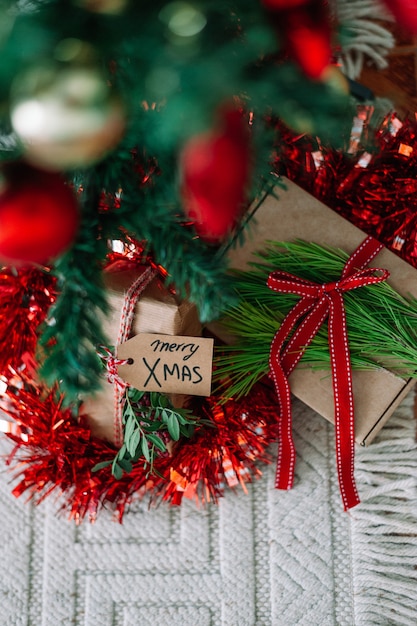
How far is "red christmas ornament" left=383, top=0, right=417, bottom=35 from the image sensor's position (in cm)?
31

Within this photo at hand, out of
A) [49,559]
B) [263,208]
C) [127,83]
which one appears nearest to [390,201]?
[263,208]

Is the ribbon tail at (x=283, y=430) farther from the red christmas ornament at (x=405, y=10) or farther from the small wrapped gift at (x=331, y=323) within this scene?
the red christmas ornament at (x=405, y=10)

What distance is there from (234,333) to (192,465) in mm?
177

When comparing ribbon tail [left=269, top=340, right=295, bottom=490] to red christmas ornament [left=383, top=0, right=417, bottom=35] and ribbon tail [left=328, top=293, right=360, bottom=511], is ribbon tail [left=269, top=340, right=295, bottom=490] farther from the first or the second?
red christmas ornament [left=383, top=0, right=417, bottom=35]

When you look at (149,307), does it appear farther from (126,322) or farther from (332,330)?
(332,330)

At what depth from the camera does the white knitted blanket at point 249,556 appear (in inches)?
32.0

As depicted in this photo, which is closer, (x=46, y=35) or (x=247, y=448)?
(x=46, y=35)

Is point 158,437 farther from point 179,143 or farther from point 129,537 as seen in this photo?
point 179,143

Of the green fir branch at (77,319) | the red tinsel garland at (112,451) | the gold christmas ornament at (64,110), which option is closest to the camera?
the gold christmas ornament at (64,110)

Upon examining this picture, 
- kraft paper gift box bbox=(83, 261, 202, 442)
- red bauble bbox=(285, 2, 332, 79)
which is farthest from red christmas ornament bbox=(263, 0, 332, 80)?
kraft paper gift box bbox=(83, 261, 202, 442)

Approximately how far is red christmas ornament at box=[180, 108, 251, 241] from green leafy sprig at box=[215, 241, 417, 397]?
0.43 metres

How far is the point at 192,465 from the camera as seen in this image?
30.6 inches

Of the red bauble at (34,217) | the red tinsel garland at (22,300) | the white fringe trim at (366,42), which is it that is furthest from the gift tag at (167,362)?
the white fringe trim at (366,42)

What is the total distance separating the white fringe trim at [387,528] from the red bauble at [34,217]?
0.62 m
